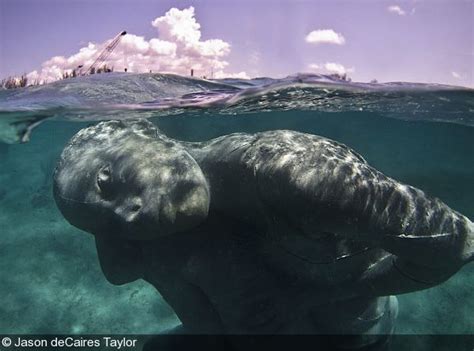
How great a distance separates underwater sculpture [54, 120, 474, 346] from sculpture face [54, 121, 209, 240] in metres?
0.02

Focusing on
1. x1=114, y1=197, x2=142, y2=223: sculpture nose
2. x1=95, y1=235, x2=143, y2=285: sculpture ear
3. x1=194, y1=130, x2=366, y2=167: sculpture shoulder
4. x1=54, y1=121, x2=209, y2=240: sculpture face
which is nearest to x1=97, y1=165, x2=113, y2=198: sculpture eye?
x1=54, y1=121, x2=209, y2=240: sculpture face

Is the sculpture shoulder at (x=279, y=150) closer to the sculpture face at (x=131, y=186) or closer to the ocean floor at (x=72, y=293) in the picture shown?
the sculpture face at (x=131, y=186)

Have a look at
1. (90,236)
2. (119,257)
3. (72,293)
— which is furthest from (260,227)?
(90,236)

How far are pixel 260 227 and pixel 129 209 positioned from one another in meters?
1.66

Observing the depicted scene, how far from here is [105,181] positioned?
5105mm

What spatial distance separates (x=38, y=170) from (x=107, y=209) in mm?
19864

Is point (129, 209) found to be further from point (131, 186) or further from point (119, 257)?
point (119, 257)

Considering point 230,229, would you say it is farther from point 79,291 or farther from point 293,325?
point 79,291

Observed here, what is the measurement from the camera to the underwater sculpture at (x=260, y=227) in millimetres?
3850

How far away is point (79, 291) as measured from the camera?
440 inches

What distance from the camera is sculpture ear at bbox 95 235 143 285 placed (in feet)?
18.3

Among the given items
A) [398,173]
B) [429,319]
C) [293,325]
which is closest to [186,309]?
[293,325]

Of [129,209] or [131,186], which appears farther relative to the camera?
[131,186]

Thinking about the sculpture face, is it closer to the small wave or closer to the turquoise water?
the turquoise water
